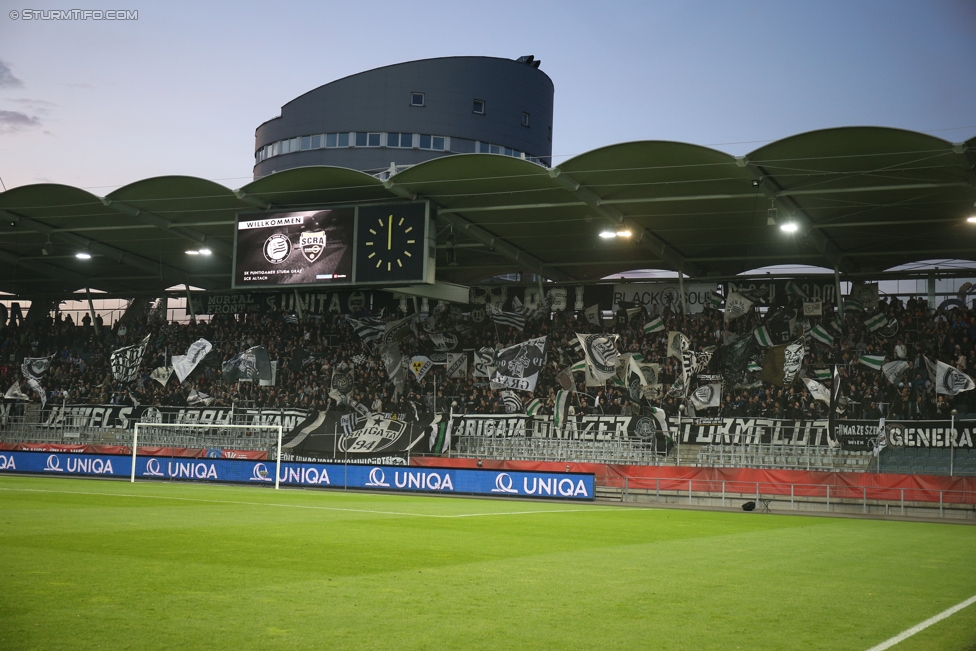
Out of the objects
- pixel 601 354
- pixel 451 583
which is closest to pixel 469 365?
pixel 601 354

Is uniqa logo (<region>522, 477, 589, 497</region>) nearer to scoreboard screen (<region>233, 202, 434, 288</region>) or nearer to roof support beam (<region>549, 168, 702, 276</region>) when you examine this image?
scoreboard screen (<region>233, 202, 434, 288</region>)

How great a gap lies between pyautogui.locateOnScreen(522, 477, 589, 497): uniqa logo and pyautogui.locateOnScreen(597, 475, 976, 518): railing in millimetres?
1843

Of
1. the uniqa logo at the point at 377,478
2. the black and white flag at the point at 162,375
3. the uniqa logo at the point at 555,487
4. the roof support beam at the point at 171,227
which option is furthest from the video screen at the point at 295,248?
the black and white flag at the point at 162,375

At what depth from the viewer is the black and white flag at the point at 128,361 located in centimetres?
4584

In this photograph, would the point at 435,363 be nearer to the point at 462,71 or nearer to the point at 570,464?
the point at 570,464

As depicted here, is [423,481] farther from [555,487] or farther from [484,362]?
[484,362]

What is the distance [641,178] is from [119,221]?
2178 cm

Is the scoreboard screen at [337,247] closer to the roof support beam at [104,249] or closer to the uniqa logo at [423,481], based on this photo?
the uniqa logo at [423,481]

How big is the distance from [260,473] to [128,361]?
49.9 ft

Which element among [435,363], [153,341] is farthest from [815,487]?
[153,341]

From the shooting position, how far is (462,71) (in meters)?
69.0

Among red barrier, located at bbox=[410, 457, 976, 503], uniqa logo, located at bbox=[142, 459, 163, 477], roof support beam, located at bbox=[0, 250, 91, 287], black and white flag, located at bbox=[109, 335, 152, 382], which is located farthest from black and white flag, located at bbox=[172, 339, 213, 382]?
red barrier, located at bbox=[410, 457, 976, 503]

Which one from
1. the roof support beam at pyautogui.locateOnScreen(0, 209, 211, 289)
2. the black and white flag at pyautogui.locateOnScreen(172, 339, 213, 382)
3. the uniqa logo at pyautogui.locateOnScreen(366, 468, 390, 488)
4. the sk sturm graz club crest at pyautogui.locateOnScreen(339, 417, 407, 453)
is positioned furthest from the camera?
the black and white flag at pyautogui.locateOnScreen(172, 339, 213, 382)

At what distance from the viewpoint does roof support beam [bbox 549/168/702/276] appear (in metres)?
30.9
